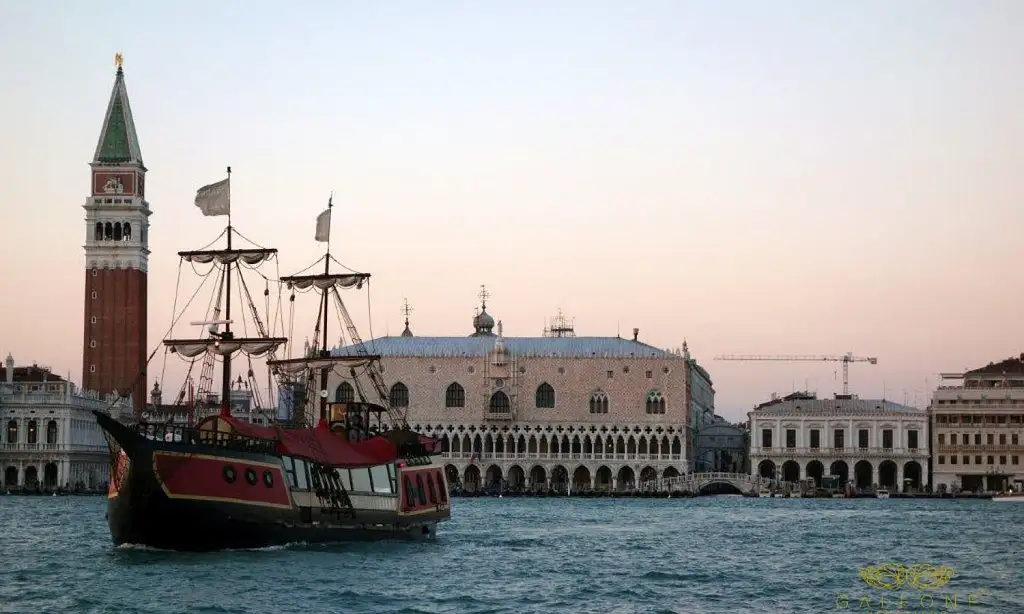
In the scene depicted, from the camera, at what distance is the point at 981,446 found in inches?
5906

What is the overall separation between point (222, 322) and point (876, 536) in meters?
31.8

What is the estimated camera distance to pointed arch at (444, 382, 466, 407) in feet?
488

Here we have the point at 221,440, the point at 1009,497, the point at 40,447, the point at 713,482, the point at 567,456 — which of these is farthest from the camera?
the point at 567,456

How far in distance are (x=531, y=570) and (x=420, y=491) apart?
12.5 meters

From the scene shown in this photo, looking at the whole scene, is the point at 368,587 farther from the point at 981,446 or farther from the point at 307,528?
the point at 981,446

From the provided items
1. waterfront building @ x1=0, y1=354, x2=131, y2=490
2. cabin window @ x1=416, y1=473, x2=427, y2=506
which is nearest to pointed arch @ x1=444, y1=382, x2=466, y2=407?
waterfront building @ x1=0, y1=354, x2=131, y2=490

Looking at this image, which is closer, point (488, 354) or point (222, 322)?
point (222, 322)

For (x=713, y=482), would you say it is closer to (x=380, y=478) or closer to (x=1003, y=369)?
(x=1003, y=369)

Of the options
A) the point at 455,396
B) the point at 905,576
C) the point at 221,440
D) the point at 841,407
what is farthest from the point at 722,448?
the point at 221,440

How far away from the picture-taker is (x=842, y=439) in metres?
151

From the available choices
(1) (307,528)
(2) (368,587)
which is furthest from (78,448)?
(2) (368,587)

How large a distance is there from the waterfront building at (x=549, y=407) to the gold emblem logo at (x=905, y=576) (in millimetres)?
86728

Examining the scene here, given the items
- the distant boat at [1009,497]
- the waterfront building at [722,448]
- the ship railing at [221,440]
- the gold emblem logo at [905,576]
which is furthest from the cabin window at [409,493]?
the waterfront building at [722,448]

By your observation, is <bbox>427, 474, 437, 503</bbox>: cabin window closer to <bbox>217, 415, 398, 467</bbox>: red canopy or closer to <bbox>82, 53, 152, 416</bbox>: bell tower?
<bbox>217, 415, 398, 467</bbox>: red canopy
